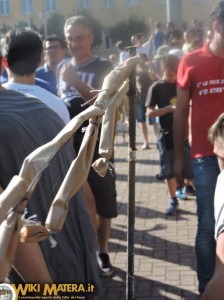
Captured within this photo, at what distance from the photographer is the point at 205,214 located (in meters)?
3.39

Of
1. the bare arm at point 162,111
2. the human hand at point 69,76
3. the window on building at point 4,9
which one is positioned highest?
the window on building at point 4,9

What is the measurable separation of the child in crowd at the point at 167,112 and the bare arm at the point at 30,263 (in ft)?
13.4

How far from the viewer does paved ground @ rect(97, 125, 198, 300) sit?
13.3ft

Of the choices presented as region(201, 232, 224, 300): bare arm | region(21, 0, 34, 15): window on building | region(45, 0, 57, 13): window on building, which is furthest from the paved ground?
region(45, 0, 57, 13): window on building

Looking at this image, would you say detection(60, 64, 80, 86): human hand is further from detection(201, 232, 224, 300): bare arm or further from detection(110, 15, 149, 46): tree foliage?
detection(110, 15, 149, 46): tree foliage

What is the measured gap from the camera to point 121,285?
13.6 feet

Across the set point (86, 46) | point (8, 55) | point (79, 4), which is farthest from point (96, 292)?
point (79, 4)

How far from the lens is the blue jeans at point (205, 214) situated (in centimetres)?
338

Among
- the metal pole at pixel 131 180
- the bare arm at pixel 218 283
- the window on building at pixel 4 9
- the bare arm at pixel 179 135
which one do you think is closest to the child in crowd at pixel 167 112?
the bare arm at pixel 179 135

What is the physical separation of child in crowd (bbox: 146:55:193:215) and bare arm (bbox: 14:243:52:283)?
407 centimetres

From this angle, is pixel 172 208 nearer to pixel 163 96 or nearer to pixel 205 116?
pixel 163 96

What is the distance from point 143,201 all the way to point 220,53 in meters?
3.38

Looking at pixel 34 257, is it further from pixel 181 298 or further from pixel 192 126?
pixel 181 298

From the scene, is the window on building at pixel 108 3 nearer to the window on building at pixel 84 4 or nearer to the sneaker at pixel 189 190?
the window on building at pixel 84 4
